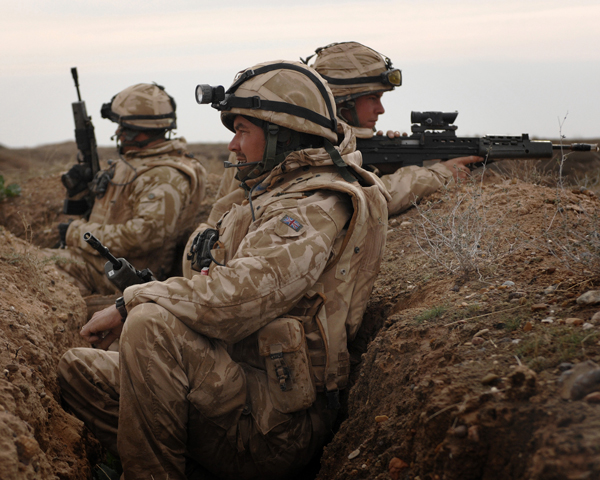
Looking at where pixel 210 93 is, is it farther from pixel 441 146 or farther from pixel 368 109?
pixel 441 146

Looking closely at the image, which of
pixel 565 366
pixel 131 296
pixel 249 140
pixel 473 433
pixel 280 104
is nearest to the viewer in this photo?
pixel 473 433

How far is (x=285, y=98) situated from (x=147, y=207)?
11.3ft

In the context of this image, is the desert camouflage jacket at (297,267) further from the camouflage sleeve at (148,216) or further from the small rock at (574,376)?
the camouflage sleeve at (148,216)

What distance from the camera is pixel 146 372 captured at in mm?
2803

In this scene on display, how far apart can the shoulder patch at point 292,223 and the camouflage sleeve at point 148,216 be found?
3688mm

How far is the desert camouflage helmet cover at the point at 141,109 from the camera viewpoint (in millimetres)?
6512

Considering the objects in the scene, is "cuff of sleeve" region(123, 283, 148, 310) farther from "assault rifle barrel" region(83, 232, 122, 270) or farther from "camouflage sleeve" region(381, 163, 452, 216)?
"camouflage sleeve" region(381, 163, 452, 216)

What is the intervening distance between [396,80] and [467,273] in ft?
8.90

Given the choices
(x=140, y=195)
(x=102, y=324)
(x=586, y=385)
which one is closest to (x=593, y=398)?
(x=586, y=385)

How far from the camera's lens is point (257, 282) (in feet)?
8.92

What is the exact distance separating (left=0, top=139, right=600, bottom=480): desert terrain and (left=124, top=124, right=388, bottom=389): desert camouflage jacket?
280 mm

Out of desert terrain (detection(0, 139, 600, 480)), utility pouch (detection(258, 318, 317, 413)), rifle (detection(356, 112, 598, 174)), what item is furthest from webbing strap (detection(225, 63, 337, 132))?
rifle (detection(356, 112, 598, 174))

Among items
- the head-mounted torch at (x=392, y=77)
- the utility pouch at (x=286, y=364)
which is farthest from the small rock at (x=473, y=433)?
the head-mounted torch at (x=392, y=77)

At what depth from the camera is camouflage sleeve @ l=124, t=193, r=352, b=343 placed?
2725 millimetres
